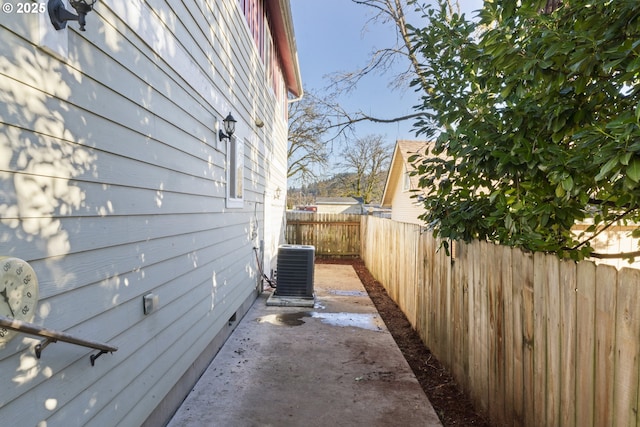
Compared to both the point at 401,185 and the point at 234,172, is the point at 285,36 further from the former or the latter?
the point at 401,185

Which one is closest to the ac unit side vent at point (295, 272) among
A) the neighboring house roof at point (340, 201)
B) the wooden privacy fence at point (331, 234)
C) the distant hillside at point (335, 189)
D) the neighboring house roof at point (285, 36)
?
the neighboring house roof at point (285, 36)

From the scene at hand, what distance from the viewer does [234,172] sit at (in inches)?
195

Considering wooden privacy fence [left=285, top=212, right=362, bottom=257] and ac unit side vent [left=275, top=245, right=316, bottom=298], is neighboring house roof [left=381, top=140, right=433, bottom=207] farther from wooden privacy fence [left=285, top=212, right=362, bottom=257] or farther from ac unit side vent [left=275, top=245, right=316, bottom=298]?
ac unit side vent [left=275, top=245, right=316, bottom=298]

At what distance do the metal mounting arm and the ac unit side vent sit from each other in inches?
187

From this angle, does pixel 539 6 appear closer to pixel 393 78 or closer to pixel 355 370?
pixel 355 370

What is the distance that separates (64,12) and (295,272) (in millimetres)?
5474

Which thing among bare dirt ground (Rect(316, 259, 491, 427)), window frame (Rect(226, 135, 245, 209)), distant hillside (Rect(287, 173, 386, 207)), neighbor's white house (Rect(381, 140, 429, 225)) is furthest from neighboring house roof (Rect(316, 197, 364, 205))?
window frame (Rect(226, 135, 245, 209))

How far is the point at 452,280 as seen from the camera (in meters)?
3.67

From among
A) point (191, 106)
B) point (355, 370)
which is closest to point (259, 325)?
point (355, 370)

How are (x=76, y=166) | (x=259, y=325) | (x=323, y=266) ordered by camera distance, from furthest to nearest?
1. (x=323, y=266)
2. (x=259, y=325)
3. (x=76, y=166)

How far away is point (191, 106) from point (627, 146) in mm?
3149

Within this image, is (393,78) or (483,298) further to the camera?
(393,78)

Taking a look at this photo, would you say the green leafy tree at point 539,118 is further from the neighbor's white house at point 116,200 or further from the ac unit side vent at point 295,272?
the ac unit side vent at point 295,272

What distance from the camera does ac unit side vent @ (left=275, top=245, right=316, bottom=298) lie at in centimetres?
666
